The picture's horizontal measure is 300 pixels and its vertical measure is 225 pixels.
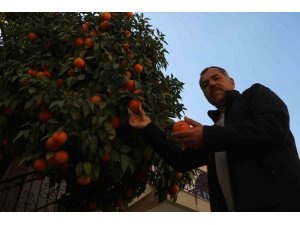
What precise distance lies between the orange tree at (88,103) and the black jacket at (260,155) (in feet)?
4.52

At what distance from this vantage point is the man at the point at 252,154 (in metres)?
1.35

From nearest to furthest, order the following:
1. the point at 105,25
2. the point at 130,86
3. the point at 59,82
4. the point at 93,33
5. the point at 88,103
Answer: the point at 88,103 → the point at 130,86 → the point at 59,82 → the point at 93,33 → the point at 105,25

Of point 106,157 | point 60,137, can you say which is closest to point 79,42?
point 60,137

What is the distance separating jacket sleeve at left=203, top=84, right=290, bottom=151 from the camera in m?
1.42

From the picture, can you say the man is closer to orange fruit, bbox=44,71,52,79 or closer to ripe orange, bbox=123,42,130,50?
ripe orange, bbox=123,42,130,50

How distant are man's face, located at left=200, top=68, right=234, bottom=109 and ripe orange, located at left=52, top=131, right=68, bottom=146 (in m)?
1.30

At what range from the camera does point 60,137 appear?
263 cm

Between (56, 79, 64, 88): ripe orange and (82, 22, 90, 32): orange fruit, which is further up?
(82, 22, 90, 32): orange fruit

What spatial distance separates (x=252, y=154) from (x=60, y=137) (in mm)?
1741

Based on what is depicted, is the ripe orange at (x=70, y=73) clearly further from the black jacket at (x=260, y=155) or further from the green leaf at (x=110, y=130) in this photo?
the black jacket at (x=260, y=155)

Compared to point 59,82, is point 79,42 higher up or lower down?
higher up

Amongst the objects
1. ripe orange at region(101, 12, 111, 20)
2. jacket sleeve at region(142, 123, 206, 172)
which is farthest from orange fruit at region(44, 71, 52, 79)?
jacket sleeve at region(142, 123, 206, 172)

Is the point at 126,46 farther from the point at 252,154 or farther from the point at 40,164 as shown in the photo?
the point at 252,154

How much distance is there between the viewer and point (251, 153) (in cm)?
149
